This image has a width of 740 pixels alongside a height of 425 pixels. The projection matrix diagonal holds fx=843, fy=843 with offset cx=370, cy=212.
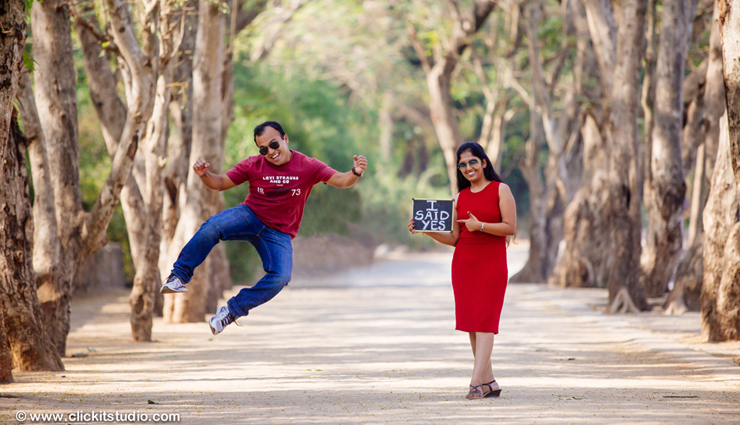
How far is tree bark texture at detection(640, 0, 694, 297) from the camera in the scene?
14914 millimetres

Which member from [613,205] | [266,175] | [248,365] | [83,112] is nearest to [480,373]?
[266,175]

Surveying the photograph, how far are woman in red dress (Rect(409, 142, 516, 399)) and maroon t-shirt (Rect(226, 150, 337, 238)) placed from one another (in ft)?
3.26

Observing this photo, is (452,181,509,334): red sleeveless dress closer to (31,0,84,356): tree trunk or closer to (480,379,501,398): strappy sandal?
(480,379,501,398): strappy sandal

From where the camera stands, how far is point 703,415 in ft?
19.4

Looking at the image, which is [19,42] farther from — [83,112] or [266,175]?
[83,112]

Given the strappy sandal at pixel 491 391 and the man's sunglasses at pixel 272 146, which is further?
the man's sunglasses at pixel 272 146

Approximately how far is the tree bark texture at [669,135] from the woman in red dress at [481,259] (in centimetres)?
968

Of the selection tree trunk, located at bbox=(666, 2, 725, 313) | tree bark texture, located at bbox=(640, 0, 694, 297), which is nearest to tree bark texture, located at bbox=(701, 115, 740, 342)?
tree trunk, located at bbox=(666, 2, 725, 313)

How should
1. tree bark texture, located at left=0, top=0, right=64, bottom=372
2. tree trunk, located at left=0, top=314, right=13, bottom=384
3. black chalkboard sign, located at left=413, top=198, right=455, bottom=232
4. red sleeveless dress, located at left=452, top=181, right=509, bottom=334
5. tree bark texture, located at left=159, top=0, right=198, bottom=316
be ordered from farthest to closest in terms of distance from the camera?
tree bark texture, located at left=159, top=0, right=198, bottom=316
tree bark texture, located at left=0, top=0, right=64, bottom=372
tree trunk, located at left=0, top=314, right=13, bottom=384
red sleeveless dress, located at left=452, top=181, right=509, bottom=334
black chalkboard sign, located at left=413, top=198, right=455, bottom=232

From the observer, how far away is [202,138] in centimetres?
1424

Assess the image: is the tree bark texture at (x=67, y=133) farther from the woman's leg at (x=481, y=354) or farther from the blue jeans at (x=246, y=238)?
the woman's leg at (x=481, y=354)

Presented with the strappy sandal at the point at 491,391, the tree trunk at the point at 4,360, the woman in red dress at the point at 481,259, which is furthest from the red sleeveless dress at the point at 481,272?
the tree trunk at the point at 4,360

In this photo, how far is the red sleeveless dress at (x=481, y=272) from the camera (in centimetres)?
651

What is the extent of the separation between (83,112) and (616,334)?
1535 centimetres
